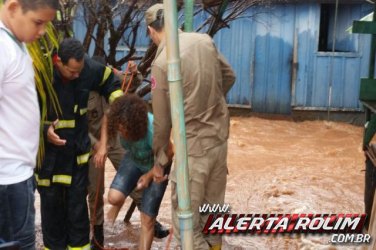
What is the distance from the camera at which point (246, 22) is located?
504 inches

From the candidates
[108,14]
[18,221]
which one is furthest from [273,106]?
[18,221]

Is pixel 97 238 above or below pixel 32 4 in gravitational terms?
below

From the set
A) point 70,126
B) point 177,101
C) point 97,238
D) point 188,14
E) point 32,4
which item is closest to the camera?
point 177,101

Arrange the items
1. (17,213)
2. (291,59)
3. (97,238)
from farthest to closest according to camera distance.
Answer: (291,59) < (97,238) < (17,213)

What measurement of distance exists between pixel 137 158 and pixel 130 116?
466 millimetres

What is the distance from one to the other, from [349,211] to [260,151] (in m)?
3.91

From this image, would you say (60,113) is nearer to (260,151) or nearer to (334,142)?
(260,151)

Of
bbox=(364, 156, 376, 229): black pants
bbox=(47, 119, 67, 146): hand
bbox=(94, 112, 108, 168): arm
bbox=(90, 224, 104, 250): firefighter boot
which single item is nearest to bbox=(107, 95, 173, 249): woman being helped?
bbox=(94, 112, 108, 168): arm

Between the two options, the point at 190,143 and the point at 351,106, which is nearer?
the point at 190,143

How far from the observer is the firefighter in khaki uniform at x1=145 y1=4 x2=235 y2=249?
3.39 metres

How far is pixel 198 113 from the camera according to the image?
11.3 feet

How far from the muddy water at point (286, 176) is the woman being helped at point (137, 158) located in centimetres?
100

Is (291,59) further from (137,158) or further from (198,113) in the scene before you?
(198,113)

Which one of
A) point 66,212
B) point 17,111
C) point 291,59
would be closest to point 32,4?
point 17,111
